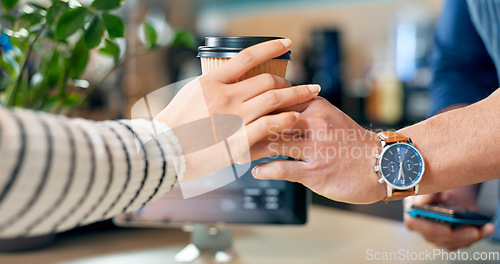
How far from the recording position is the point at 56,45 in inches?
30.5

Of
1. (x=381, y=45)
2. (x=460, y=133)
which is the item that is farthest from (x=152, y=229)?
(x=381, y=45)

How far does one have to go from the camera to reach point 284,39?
0.54 m

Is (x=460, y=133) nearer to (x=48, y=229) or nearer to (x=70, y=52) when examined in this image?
(x=48, y=229)

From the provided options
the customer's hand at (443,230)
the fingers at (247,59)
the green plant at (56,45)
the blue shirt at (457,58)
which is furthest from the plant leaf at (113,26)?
the blue shirt at (457,58)

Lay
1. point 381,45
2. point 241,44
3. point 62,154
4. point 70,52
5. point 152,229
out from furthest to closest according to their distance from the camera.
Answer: point 381,45 < point 152,229 < point 70,52 < point 241,44 < point 62,154

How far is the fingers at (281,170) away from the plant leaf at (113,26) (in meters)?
0.30

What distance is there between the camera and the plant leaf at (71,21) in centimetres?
65

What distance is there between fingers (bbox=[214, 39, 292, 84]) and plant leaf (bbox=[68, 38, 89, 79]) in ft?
1.17

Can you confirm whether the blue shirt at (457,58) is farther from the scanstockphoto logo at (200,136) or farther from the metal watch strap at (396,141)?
the scanstockphoto logo at (200,136)

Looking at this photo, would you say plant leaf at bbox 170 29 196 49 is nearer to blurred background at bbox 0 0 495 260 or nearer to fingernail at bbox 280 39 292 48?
fingernail at bbox 280 39 292 48

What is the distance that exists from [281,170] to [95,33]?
343 millimetres

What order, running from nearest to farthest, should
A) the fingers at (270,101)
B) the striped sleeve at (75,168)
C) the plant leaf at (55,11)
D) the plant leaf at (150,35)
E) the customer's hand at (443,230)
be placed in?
the striped sleeve at (75,168)
the fingers at (270,101)
the plant leaf at (55,11)
the customer's hand at (443,230)
the plant leaf at (150,35)

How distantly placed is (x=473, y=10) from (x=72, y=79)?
725 millimetres

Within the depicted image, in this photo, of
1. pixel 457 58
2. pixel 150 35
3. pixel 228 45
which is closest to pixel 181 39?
pixel 150 35
